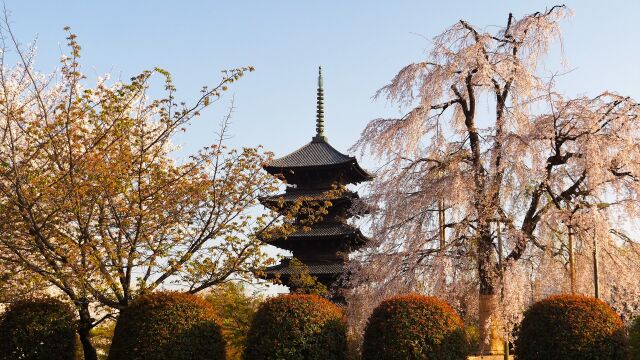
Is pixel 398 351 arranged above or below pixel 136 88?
below

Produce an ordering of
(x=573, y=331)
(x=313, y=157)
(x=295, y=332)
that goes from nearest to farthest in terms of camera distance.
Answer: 1. (x=573, y=331)
2. (x=295, y=332)
3. (x=313, y=157)

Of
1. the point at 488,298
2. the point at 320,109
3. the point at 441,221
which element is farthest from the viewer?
the point at 320,109

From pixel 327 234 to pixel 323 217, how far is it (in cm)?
89

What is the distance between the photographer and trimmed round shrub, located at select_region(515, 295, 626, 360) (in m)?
12.0

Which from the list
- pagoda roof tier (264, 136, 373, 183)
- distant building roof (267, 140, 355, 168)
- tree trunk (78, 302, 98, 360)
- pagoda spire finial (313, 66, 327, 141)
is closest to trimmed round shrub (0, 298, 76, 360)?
tree trunk (78, 302, 98, 360)

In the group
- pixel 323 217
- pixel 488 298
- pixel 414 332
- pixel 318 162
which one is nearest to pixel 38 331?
pixel 414 332

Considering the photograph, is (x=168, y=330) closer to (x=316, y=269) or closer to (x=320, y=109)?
(x=316, y=269)

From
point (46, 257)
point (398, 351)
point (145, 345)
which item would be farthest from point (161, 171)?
point (398, 351)

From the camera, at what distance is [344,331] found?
13109 mm

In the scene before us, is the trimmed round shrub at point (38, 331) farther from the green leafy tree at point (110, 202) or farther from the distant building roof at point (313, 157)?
the distant building roof at point (313, 157)

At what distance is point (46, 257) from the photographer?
12.7 metres

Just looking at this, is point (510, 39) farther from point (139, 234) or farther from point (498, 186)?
point (139, 234)

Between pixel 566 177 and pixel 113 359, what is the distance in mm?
11107

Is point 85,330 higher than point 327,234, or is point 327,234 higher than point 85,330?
point 327,234
